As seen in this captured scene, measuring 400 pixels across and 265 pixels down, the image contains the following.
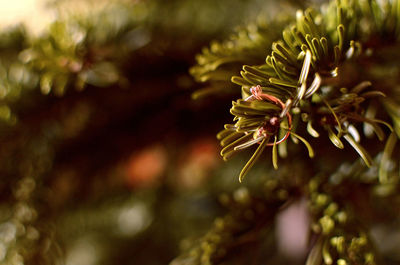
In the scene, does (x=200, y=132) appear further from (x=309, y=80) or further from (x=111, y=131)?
(x=309, y=80)

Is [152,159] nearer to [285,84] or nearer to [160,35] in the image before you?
[160,35]

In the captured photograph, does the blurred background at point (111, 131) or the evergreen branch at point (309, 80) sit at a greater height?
the blurred background at point (111, 131)

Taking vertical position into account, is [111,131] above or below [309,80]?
above

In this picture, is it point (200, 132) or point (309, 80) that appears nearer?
point (309, 80)

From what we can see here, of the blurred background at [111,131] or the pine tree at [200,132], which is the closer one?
the pine tree at [200,132]

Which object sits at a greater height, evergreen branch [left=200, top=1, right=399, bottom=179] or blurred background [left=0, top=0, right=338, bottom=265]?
blurred background [left=0, top=0, right=338, bottom=265]

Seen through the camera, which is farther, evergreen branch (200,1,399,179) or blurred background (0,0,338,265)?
blurred background (0,0,338,265)

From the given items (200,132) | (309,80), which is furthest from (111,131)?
(309,80)

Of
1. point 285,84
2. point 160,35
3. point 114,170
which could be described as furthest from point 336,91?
point 114,170
